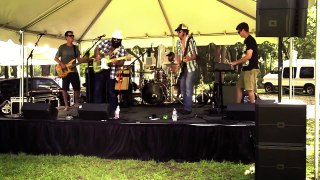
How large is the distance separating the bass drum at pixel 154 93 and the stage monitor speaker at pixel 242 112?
14.7 ft

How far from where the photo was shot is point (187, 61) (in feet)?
20.4

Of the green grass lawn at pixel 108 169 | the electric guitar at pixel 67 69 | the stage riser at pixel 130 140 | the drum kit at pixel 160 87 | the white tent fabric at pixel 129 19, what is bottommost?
the green grass lawn at pixel 108 169

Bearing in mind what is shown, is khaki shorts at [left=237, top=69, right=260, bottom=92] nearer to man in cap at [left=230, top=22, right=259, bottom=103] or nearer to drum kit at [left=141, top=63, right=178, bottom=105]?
man in cap at [left=230, top=22, right=259, bottom=103]

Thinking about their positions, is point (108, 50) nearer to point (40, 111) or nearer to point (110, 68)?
point (110, 68)

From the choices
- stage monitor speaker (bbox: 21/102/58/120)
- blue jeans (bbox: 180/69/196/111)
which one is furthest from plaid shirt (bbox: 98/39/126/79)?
stage monitor speaker (bbox: 21/102/58/120)

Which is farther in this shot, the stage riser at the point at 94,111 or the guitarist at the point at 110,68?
the guitarist at the point at 110,68

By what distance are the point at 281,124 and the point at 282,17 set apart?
1157mm

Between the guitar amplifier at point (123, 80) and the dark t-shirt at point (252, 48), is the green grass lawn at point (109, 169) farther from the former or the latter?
the guitar amplifier at point (123, 80)

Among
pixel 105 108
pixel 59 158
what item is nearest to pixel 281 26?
pixel 105 108

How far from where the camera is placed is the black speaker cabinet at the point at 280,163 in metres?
3.62

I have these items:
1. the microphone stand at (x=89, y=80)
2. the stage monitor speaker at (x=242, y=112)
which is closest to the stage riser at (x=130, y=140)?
the stage monitor speaker at (x=242, y=112)

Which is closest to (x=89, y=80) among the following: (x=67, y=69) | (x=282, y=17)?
(x=67, y=69)

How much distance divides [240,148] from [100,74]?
2.97 metres

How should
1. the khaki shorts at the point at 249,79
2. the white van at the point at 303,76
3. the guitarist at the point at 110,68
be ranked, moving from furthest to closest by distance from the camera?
the white van at the point at 303,76, the guitarist at the point at 110,68, the khaki shorts at the point at 249,79
